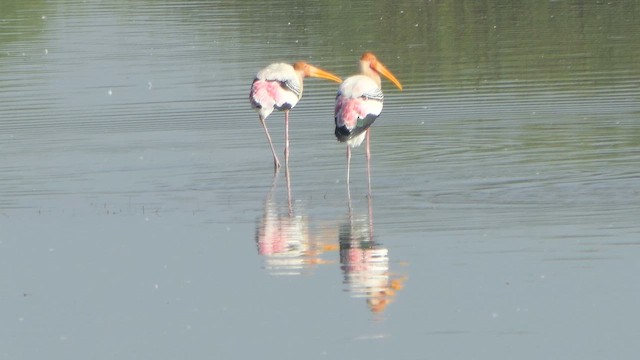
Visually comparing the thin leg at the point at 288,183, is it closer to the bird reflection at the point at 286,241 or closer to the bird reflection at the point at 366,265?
the bird reflection at the point at 286,241

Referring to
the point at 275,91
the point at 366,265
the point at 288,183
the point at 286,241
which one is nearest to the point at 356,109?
the point at 288,183

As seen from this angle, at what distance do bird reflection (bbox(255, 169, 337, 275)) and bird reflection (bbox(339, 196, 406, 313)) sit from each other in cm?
21

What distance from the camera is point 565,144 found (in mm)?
18953

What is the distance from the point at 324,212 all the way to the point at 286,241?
4.46 feet

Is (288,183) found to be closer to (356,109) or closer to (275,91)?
(356,109)

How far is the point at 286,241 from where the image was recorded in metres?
13.7

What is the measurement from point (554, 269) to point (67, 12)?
115ft

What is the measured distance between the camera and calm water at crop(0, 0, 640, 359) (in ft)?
34.8

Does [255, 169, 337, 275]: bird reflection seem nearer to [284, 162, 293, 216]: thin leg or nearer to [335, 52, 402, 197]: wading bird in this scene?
[284, 162, 293, 216]: thin leg

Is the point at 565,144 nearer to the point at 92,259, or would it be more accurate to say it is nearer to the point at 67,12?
the point at 92,259

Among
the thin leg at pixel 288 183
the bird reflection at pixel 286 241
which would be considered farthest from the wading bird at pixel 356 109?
the bird reflection at pixel 286 241

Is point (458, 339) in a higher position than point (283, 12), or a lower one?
lower

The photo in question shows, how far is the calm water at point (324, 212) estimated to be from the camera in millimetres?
10602

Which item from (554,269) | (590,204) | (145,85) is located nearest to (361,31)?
(145,85)
